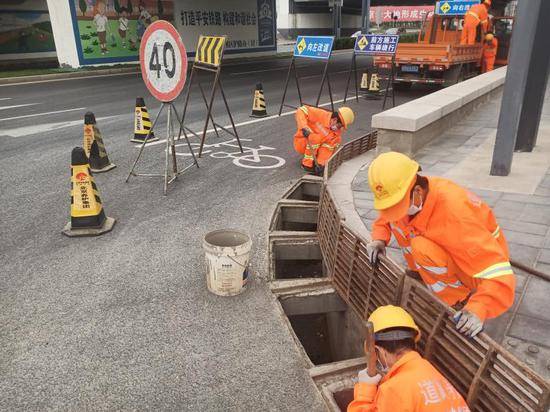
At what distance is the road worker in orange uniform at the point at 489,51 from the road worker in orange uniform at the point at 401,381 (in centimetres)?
1861

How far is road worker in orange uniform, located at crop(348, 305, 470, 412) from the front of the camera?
2219 millimetres

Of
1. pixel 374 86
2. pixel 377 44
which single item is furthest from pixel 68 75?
pixel 377 44

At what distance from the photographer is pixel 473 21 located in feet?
54.2

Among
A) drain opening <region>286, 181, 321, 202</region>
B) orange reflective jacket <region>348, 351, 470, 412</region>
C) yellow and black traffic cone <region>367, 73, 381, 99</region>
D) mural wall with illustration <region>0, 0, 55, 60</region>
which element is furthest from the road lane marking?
mural wall with illustration <region>0, 0, 55, 60</region>

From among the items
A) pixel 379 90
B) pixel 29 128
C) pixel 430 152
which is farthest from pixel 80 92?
pixel 430 152

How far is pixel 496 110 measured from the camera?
1177 centimetres

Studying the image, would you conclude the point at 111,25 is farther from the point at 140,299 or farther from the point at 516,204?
the point at 516,204

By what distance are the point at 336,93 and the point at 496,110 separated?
19.4 feet

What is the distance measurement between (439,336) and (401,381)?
2.62 ft

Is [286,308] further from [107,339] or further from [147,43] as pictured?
[147,43]

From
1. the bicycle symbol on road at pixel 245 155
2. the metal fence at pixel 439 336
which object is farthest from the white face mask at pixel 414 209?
the bicycle symbol on road at pixel 245 155

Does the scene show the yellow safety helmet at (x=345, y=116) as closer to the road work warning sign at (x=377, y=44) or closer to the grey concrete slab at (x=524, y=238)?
the grey concrete slab at (x=524, y=238)

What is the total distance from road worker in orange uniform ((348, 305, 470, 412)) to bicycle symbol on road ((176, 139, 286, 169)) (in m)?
5.70

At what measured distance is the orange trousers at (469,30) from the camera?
54.2ft
